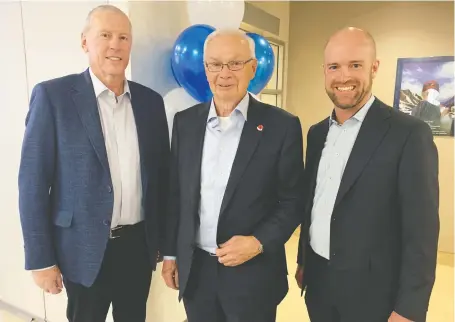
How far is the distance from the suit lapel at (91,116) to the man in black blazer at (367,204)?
79cm

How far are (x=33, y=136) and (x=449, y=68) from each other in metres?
3.77

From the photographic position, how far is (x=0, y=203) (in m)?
2.67

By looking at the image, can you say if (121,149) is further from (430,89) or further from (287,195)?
(430,89)

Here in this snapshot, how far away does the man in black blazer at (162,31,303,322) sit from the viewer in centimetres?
131

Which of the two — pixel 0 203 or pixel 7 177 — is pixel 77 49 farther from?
pixel 0 203

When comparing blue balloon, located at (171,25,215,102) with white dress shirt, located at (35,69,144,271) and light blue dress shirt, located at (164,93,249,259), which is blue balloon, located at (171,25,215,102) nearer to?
white dress shirt, located at (35,69,144,271)

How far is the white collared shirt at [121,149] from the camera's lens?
1.44m

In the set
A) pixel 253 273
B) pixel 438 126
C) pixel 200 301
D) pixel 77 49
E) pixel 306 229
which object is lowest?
pixel 200 301

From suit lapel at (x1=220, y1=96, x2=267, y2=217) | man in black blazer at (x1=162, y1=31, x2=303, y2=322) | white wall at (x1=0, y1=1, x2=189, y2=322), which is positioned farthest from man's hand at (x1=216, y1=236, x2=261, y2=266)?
white wall at (x1=0, y1=1, x2=189, y2=322)

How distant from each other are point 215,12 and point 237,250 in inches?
58.2

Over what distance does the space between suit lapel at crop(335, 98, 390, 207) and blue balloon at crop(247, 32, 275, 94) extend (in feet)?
3.52

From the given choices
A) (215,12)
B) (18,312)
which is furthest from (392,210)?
(18,312)

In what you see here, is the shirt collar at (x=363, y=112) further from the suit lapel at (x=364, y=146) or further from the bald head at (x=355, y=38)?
the bald head at (x=355, y=38)

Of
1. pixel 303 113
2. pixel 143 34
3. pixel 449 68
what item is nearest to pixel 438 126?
pixel 449 68
